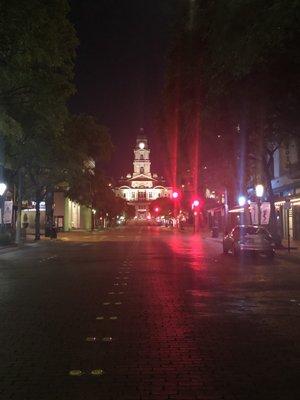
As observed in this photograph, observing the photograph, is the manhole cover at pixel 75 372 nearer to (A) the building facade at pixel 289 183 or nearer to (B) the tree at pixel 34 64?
(B) the tree at pixel 34 64

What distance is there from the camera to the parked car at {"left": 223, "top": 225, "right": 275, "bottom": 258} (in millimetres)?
26766

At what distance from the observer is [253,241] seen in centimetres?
2702

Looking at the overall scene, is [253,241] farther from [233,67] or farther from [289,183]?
[289,183]

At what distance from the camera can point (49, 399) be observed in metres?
5.86

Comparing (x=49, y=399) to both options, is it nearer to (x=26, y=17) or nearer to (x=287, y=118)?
(x=26, y=17)

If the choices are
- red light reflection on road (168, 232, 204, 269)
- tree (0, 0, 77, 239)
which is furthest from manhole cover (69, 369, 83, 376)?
red light reflection on road (168, 232, 204, 269)

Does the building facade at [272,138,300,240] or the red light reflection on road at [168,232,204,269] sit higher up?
the building facade at [272,138,300,240]

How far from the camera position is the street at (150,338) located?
6297 mm

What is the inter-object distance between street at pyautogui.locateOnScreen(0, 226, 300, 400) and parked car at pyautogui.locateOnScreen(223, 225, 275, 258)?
9759 mm

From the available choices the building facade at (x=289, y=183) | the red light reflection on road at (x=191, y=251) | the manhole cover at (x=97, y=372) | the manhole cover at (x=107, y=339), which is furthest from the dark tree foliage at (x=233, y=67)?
the building facade at (x=289, y=183)

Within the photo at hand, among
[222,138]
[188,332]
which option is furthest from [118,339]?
[222,138]

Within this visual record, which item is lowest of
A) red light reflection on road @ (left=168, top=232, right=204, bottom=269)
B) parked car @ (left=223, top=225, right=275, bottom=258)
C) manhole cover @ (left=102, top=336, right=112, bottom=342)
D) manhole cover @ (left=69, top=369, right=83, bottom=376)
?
manhole cover @ (left=69, top=369, right=83, bottom=376)

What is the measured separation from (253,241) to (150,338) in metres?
18.8

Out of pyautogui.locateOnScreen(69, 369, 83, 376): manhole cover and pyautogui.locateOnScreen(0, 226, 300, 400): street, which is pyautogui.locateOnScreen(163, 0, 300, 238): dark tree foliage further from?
pyautogui.locateOnScreen(69, 369, 83, 376): manhole cover
